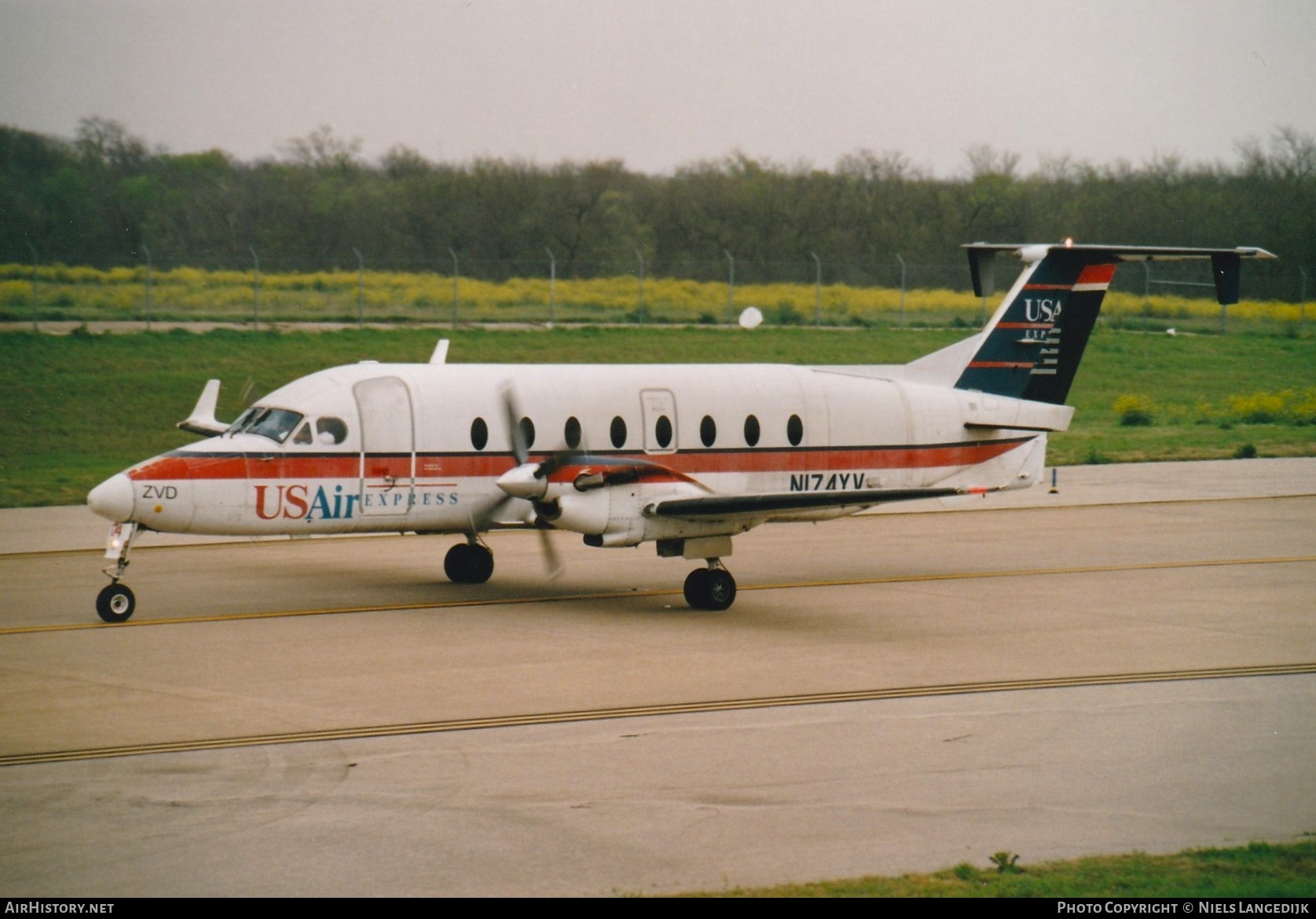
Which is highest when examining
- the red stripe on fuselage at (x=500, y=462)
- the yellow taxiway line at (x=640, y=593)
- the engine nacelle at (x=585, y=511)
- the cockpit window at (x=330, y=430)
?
the cockpit window at (x=330, y=430)

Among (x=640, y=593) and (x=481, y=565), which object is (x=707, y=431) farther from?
(x=481, y=565)

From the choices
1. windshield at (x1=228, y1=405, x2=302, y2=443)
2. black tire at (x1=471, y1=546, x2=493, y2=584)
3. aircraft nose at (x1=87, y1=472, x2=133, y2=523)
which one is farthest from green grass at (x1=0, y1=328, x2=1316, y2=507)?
aircraft nose at (x1=87, y1=472, x2=133, y2=523)

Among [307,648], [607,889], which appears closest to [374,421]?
[307,648]

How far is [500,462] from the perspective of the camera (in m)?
19.2

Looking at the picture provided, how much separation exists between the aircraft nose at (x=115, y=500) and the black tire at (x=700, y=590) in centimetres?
660

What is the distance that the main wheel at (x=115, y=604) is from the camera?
17.3m

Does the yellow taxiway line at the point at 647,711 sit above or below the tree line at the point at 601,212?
below

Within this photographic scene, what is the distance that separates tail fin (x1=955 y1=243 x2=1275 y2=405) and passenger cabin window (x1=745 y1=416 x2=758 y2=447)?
11.8 feet

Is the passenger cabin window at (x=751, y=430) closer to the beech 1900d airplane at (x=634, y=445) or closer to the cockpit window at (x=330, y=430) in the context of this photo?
the beech 1900d airplane at (x=634, y=445)

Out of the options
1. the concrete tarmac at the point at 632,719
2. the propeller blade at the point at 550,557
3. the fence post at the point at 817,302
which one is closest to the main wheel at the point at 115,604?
the concrete tarmac at the point at 632,719

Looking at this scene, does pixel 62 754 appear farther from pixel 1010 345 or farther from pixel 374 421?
pixel 1010 345

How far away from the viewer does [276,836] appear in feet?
32.5

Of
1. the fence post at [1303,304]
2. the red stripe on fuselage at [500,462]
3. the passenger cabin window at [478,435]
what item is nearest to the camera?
the red stripe on fuselage at [500,462]
